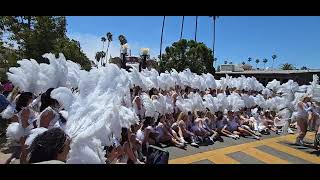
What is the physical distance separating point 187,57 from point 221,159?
20.2 m

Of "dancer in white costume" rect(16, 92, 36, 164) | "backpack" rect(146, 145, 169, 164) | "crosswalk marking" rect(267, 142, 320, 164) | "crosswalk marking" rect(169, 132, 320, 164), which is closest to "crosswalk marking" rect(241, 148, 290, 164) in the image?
"crosswalk marking" rect(169, 132, 320, 164)

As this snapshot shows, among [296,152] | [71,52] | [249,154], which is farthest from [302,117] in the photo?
[71,52]

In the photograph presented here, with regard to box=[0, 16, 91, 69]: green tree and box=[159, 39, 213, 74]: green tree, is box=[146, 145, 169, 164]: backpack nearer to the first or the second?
box=[0, 16, 91, 69]: green tree

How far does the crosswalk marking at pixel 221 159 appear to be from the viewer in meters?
7.11

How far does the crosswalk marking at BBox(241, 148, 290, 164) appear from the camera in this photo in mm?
7520

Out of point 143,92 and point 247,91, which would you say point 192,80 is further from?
point 143,92

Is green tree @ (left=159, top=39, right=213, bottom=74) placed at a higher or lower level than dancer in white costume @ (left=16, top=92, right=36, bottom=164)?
higher

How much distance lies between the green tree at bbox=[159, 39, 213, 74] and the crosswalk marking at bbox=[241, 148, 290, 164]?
60.0ft

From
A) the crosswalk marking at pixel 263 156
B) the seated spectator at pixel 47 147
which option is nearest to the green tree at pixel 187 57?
the crosswalk marking at pixel 263 156

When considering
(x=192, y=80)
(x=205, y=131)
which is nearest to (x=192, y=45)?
(x=192, y=80)

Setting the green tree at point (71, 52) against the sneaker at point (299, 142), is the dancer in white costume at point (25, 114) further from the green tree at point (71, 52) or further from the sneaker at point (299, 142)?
the green tree at point (71, 52)

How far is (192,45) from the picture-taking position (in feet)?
92.6

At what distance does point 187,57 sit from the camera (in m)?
27.2

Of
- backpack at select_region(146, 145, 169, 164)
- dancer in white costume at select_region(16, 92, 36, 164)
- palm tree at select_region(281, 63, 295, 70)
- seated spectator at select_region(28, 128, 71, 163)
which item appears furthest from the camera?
palm tree at select_region(281, 63, 295, 70)
